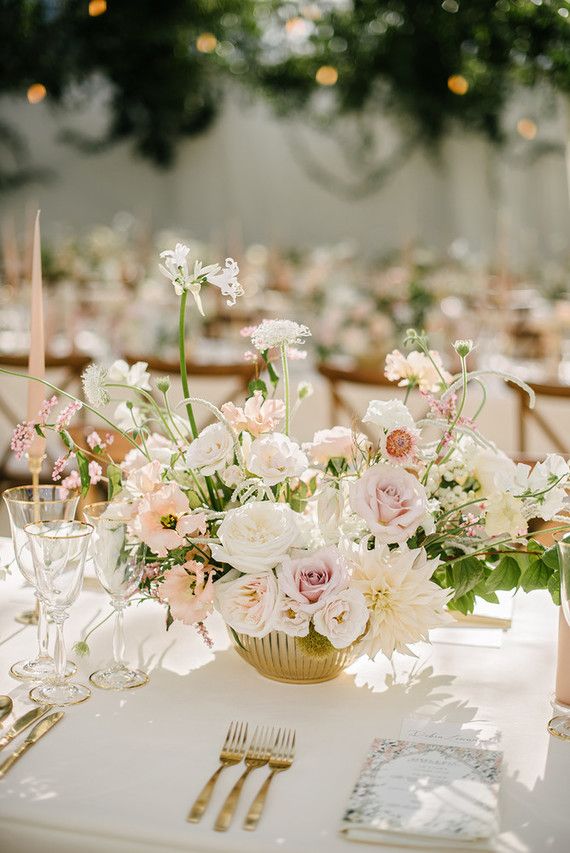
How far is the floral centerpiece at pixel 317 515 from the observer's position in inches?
45.8

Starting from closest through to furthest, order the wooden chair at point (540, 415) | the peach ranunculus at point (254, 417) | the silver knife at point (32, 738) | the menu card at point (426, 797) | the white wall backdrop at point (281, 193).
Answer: the menu card at point (426, 797)
the silver knife at point (32, 738)
the peach ranunculus at point (254, 417)
the wooden chair at point (540, 415)
the white wall backdrop at point (281, 193)

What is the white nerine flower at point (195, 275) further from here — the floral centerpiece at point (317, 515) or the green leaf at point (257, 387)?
the green leaf at point (257, 387)

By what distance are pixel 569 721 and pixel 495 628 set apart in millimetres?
330

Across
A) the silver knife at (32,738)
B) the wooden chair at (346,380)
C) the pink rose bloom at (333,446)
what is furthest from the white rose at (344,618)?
the wooden chair at (346,380)

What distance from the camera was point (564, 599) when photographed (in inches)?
45.8

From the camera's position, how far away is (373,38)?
28.0 ft

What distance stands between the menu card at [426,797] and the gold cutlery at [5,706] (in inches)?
16.6

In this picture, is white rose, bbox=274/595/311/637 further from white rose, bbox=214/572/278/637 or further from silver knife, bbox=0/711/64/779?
silver knife, bbox=0/711/64/779

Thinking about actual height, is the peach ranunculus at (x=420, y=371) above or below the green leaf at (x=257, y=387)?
above

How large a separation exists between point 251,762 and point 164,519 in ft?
0.97

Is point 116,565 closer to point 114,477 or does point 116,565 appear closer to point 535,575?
point 114,477

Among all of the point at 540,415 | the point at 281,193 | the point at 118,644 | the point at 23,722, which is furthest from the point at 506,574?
the point at 281,193

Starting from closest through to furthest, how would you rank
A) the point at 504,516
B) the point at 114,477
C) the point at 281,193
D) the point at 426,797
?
the point at 426,797 < the point at 504,516 < the point at 114,477 < the point at 281,193

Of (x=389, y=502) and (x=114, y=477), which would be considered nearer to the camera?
(x=389, y=502)
